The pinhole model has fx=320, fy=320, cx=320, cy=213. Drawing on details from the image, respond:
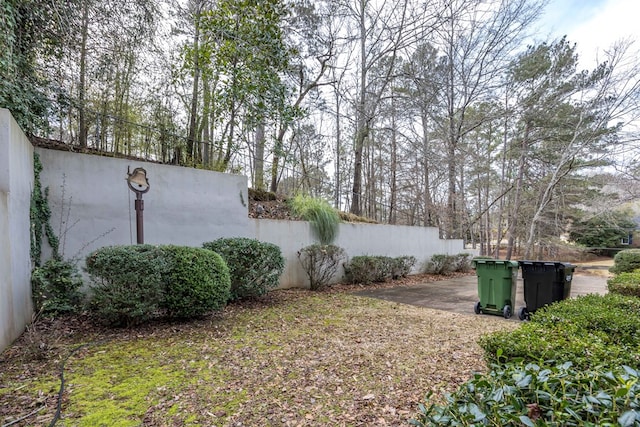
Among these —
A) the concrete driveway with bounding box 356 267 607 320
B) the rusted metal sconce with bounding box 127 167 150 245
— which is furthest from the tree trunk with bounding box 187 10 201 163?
the concrete driveway with bounding box 356 267 607 320

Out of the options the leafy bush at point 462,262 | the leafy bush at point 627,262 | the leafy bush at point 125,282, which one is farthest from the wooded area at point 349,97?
the leafy bush at point 627,262

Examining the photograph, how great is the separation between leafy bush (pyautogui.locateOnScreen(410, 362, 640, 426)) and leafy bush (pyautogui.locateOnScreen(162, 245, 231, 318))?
348 cm

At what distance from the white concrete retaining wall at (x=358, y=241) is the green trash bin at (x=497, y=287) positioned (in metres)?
3.58

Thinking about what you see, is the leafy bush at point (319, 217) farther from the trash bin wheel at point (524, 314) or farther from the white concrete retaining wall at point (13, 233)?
the white concrete retaining wall at point (13, 233)

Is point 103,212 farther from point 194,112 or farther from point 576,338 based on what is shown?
point 576,338

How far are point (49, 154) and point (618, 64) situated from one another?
15.4 metres

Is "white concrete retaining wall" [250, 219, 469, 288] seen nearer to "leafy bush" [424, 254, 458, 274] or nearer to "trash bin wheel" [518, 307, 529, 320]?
"leafy bush" [424, 254, 458, 274]

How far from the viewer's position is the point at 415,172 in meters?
13.6

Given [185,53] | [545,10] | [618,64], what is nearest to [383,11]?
[545,10]

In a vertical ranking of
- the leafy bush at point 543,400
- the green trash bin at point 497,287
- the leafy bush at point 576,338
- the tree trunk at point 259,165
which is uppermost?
the tree trunk at point 259,165

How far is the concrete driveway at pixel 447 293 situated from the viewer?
5.88m

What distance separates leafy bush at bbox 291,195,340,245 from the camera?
761 cm

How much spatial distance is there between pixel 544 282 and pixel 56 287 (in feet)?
22.1

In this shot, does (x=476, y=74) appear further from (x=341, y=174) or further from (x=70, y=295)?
(x=70, y=295)
